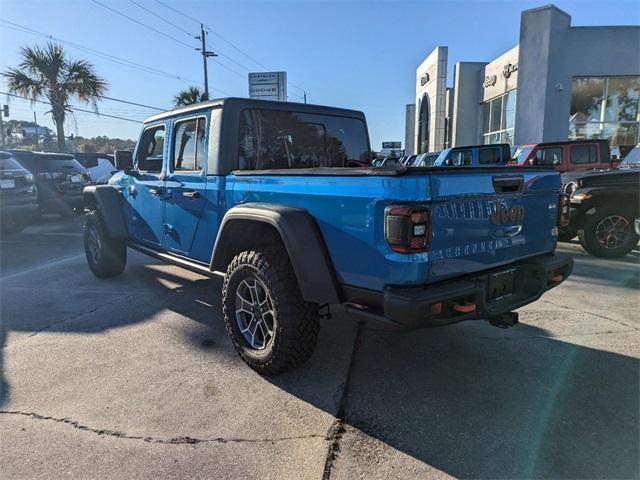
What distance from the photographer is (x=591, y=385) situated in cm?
311

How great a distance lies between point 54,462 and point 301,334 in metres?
1.56

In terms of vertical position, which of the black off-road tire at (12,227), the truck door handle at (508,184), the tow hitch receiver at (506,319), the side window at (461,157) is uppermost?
the side window at (461,157)

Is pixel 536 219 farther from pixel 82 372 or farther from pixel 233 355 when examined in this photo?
pixel 82 372

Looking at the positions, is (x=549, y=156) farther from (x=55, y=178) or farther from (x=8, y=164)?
(x=55, y=178)

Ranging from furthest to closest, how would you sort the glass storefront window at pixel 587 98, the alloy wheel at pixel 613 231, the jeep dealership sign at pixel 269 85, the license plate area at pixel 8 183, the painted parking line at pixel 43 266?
the jeep dealership sign at pixel 269 85 < the glass storefront window at pixel 587 98 < the license plate area at pixel 8 183 < the alloy wheel at pixel 613 231 < the painted parking line at pixel 43 266

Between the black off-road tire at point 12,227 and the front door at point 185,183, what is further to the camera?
the black off-road tire at point 12,227

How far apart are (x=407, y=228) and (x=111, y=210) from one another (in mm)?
4340

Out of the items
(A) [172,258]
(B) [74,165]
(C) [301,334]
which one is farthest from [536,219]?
(B) [74,165]

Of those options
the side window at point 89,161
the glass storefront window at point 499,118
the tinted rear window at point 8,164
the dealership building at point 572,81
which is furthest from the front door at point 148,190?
the glass storefront window at point 499,118

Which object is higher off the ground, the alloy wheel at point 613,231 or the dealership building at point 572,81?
the dealership building at point 572,81

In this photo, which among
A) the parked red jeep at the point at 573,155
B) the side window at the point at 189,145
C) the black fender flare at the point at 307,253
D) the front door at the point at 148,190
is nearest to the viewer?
the black fender flare at the point at 307,253

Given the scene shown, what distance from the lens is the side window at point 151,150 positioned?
4750 mm

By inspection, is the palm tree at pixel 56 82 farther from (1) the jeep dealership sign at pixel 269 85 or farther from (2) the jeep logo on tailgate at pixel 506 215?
(2) the jeep logo on tailgate at pixel 506 215

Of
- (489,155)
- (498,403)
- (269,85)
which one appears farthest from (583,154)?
(269,85)
